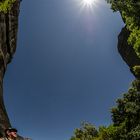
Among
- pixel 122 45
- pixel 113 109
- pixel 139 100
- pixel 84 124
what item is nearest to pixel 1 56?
pixel 113 109

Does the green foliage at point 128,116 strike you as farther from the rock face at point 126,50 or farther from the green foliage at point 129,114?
the rock face at point 126,50

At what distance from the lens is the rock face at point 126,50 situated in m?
81.2

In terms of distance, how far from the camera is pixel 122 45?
89.6 m

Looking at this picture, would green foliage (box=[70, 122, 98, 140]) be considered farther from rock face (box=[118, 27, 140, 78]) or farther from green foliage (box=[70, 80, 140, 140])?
green foliage (box=[70, 80, 140, 140])

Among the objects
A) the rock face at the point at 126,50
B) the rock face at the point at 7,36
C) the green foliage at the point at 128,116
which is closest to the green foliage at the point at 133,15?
the green foliage at the point at 128,116

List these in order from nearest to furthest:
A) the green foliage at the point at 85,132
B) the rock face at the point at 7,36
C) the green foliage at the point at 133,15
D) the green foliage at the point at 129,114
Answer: the green foliage at the point at 133,15, the green foliage at the point at 129,114, the rock face at the point at 7,36, the green foliage at the point at 85,132

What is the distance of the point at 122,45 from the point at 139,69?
52.2 metres

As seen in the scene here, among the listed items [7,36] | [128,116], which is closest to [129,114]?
[128,116]

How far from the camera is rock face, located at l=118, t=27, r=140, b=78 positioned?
3196 inches

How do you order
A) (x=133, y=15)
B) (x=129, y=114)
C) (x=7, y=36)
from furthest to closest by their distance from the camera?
1. (x=7, y=36)
2. (x=129, y=114)
3. (x=133, y=15)

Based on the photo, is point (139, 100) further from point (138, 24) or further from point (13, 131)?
point (13, 131)

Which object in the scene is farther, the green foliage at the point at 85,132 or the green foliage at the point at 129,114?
the green foliage at the point at 85,132

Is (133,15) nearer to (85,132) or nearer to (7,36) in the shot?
(7,36)

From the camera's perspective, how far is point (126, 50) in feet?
285
